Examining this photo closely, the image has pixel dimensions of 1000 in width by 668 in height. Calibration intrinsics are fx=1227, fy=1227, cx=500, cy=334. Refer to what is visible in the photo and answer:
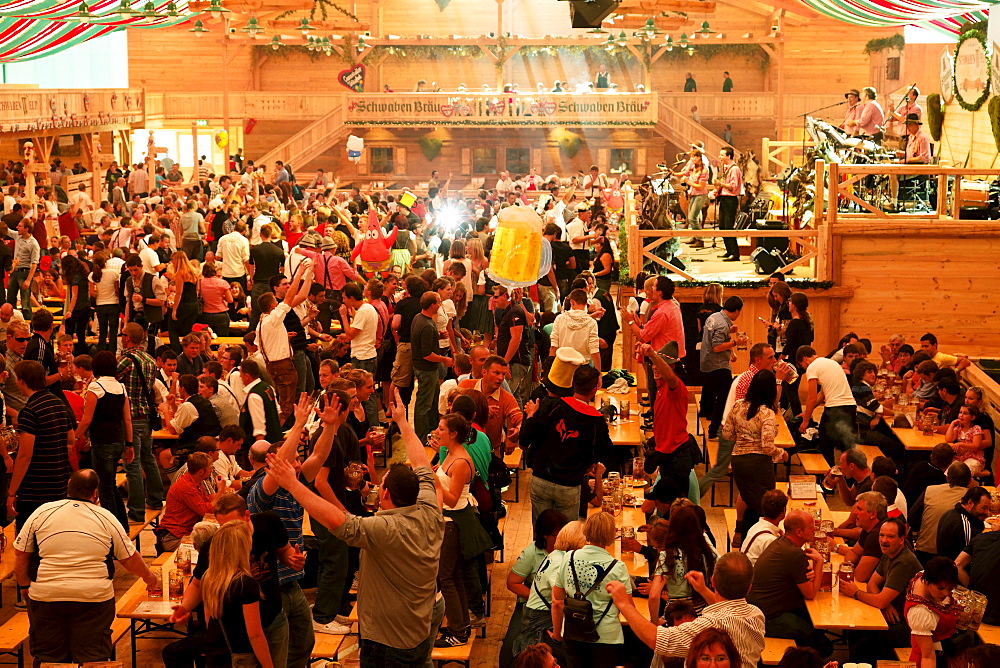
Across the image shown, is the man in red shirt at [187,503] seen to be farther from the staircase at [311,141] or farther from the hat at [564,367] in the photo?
the staircase at [311,141]

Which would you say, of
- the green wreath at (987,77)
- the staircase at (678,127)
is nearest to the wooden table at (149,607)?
the green wreath at (987,77)

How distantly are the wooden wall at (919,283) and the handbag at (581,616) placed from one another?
862 cm

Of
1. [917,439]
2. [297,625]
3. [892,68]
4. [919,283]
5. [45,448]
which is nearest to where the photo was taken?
[297,625]

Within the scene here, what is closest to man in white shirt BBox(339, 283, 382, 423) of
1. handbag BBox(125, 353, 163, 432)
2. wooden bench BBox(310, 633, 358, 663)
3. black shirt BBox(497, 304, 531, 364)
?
black shirt BBox(497, 304, 531, 364)

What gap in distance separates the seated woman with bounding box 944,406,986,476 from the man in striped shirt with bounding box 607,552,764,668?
3939mm

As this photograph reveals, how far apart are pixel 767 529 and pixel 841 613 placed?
1.68ft

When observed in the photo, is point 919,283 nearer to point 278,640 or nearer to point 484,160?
point 278,640

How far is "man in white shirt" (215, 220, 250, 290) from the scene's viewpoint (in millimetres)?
12945

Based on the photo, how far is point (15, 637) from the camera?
567 cm

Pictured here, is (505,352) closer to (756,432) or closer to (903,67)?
(756,432)

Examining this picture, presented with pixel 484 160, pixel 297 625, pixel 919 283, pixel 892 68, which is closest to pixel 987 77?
pixel 919 283

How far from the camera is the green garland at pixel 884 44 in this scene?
29.9 meters

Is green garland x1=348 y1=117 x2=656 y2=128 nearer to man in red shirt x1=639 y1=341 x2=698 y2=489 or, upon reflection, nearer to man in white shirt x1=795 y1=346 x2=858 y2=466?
man in white shirt x1=795 y1=346 x2=858 y2=466

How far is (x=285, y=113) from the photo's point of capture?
30.8 metres
